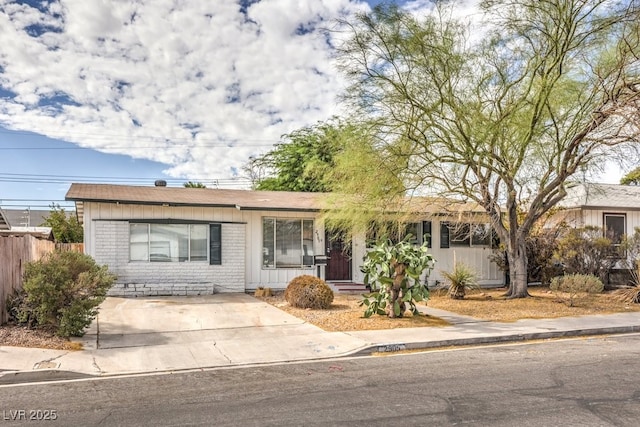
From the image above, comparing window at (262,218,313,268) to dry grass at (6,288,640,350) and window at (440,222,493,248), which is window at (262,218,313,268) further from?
window at (440,222,493,248)

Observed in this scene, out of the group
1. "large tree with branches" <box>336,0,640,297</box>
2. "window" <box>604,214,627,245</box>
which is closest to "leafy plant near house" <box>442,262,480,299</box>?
"large tree with branches" <box>336,0,640,297</box>

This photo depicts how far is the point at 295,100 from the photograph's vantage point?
20.6 m

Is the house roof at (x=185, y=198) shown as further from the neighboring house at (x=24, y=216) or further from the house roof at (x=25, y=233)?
the neighboring house at (x=24, y=216)

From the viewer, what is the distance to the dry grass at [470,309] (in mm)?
10219

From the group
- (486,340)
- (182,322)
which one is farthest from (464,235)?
(182,322)

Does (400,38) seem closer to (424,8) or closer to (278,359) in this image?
(424,8)

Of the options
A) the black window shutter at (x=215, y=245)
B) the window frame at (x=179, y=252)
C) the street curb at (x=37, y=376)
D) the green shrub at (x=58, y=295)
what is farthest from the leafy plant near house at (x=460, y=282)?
the street curb at (x=37, y=376)

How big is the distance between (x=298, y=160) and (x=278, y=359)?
82.9 feet

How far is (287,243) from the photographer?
16562 mm

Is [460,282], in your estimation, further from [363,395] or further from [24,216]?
[24,216]

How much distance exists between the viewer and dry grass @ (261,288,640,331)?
10219 mm

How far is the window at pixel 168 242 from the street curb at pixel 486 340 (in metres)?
8.81

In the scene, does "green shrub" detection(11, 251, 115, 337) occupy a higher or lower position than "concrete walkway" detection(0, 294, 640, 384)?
higher

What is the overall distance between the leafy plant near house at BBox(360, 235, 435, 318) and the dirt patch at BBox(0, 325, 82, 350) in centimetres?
596
